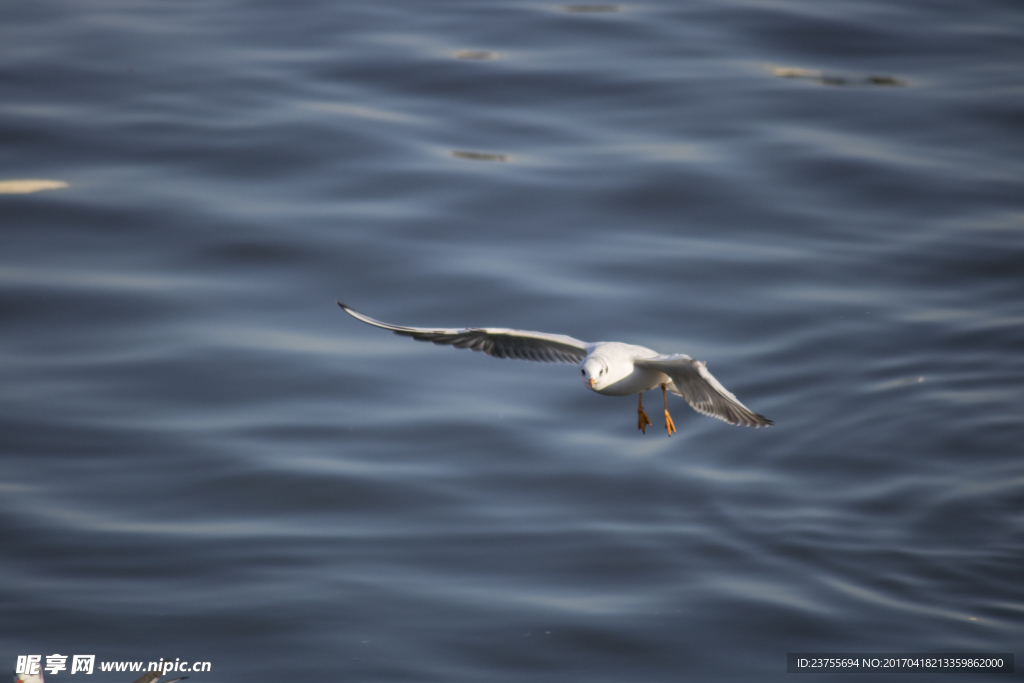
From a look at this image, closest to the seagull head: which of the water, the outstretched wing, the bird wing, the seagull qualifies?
the seagull

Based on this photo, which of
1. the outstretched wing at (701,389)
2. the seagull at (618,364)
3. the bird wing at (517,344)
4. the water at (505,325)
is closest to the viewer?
the outstretched wing at (701,389)

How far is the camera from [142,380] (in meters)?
18.3

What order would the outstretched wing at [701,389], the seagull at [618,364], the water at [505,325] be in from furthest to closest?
the water at [505,325], the seagull at [618,364], the outstretched wing at [701,389]

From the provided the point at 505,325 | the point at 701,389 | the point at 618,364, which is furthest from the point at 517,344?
the point at 505,325

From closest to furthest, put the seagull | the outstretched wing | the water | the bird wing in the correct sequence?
the outstretched wing
the seagull
the bird wing
the water

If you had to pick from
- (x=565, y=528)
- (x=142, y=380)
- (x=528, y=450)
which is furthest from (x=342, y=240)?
(x=565, y=528)

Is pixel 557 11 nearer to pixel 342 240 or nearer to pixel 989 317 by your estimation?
pixel 342 240

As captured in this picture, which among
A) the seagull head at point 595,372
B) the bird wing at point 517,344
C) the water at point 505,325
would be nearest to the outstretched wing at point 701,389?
the seagull head at point 595,372

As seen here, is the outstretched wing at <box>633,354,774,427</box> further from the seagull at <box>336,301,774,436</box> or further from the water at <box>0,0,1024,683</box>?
the water at <box>0,0,1024,683</box>

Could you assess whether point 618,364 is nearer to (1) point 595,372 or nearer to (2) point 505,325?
(1) point 595,372

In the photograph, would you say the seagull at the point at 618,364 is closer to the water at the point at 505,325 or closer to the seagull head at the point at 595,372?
the seagull head at the point at 595,372

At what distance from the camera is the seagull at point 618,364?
9.59m

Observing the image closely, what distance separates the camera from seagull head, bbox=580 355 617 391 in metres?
9.51

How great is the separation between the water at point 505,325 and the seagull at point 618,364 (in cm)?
386
